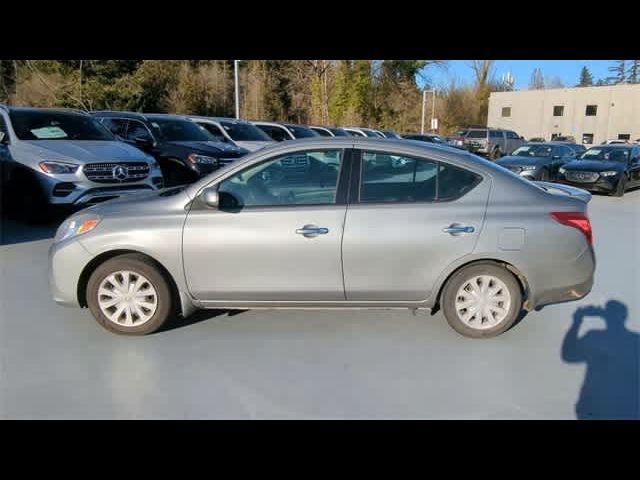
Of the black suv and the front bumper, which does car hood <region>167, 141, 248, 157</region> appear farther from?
the front bumper

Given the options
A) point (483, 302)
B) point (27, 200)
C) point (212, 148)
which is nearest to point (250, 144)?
point (212, 148)

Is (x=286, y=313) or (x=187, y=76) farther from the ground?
(x=187, y=76)

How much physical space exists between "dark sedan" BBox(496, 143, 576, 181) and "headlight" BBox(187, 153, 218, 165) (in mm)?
9285

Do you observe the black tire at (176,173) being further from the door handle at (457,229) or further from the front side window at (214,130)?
the door handle at (457,229)

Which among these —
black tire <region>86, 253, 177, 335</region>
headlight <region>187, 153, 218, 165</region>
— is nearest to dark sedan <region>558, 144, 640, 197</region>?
headlight <region>187, 153, 218, 165</region>

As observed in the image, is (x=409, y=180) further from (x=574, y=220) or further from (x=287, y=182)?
(x=574, y=220)

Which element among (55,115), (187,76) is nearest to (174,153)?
(55,115)

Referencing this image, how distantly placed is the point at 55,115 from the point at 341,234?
675 centimetres

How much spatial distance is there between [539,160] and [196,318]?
13742mm

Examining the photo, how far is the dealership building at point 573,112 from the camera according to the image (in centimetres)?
4634

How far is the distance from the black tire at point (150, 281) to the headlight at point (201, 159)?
6.30m

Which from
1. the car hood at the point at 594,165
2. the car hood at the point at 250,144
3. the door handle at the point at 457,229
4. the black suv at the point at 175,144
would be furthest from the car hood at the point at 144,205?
the car hood at the point at 594,165
